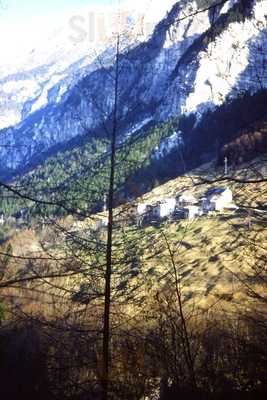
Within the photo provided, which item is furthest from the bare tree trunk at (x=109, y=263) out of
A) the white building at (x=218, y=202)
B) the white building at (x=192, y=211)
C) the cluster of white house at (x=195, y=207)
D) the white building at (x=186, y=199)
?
the white building at (x=186, y=199)

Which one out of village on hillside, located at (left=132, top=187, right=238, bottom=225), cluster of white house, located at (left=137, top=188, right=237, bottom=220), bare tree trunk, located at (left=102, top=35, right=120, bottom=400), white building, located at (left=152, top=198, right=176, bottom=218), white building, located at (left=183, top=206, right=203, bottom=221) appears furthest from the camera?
white building, located at (left=152, top=198, right=176, bottom=218)

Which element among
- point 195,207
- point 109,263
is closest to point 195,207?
point 195,207

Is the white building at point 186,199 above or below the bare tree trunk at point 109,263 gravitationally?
above

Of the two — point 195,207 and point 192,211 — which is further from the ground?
point 195,207

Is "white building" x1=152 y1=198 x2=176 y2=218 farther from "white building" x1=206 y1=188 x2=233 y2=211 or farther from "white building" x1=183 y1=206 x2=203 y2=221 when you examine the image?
"white building" x1=206 y1=188 x2=233 y2=211

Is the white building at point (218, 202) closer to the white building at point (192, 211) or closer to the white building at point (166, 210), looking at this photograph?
the white building at point (192, 211)

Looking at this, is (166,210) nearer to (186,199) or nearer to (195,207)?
(195,207)

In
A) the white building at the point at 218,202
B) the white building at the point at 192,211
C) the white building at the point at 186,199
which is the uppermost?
the white building at the point at 186,199

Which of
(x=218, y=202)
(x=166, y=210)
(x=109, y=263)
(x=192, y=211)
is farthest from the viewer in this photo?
(x=166, y=210)

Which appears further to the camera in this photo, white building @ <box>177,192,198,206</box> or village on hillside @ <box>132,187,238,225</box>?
white building @ <box>177,192,198,206</box>

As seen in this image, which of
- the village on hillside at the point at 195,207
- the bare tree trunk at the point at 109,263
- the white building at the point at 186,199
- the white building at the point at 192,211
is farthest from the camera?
the white building at the point at 186,199

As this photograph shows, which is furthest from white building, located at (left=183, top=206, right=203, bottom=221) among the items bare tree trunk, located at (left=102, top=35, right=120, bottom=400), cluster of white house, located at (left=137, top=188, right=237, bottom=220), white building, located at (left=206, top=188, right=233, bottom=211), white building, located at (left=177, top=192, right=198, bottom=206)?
bare tree trunk, located at (left=102, top=35, right=120, bottom=400)

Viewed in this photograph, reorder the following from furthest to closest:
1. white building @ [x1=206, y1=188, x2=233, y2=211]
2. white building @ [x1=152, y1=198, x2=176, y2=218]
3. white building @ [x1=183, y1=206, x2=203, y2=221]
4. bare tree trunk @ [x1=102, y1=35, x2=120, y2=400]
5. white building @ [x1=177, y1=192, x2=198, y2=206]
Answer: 1. white building @ [x1=177, y1=192, x2=198, y2=206]
2. white building @ [x1=152, y1=198, x2=176, y2=218]
3. white building @ [x1=183, y1=206, x2=203, y2=221]
4. white building @ [x1=206, y1=188, x2=233, y2=211]
5. bare tree trunk @ [x1=102, y1=35, x2=120, y2=400]

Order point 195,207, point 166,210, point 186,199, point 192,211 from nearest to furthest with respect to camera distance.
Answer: point 192,211, point 195,207, point 166,210, point 186,199
